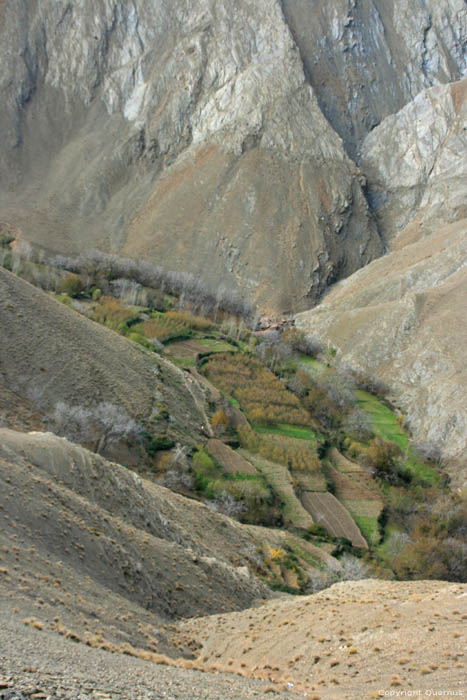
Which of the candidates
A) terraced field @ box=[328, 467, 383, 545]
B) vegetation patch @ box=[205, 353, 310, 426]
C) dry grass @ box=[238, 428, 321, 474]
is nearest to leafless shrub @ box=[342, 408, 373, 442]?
vegetation patch @ box=[205, 353, 310, 426]

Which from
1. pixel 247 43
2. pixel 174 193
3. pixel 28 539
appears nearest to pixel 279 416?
pixel 28 539

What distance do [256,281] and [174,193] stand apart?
2535 cm

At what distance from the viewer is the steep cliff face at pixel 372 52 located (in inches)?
4983

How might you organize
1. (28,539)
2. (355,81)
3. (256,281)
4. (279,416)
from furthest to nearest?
(355,81), (256,281), (279,416), (28,539)

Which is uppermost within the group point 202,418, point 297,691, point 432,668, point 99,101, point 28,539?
point 99,101

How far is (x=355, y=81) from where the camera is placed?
129625 mm

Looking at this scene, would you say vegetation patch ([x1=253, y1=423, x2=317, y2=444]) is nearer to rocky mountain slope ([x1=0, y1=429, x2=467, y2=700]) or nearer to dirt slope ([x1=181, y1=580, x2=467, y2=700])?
rocky mountain slope ([x1=0, y1=429, x2=467, y2=700])

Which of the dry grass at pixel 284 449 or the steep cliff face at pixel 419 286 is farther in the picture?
the steep cliff face at pixel 419 286

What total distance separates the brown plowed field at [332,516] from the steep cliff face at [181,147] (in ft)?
171

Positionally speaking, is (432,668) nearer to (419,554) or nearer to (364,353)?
(419,554)

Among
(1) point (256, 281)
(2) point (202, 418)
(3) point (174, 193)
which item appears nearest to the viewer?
(2) point (202, 418)

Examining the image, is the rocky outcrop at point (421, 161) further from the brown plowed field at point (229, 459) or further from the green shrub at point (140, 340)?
the brown plowed field at point (229, 459)

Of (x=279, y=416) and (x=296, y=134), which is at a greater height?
(x=296, y=134)

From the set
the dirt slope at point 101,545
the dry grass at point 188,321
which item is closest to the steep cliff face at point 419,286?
the dry grass at point 188,321
